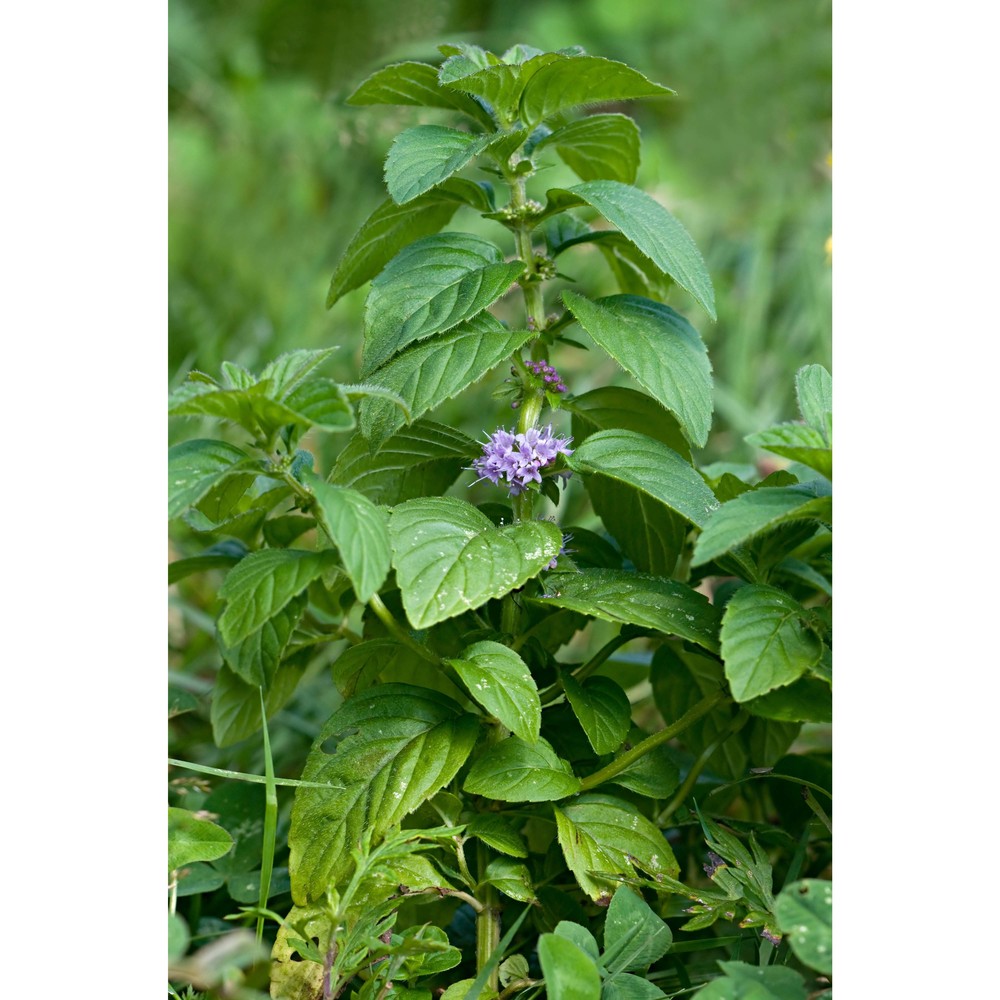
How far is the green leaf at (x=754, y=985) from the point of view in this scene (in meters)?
0.56

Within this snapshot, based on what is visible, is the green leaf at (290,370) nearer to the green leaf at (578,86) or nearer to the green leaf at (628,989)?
the green leaf at (578,86)

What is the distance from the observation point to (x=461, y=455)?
791 millimetres

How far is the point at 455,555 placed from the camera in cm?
64

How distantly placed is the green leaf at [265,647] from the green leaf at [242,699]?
0.08 metres

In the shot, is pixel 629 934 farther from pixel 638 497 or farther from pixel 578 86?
pixel 578 86

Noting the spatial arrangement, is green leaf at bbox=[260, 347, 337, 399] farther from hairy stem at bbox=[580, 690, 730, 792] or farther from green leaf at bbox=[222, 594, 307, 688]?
hairy stem at bbox=[580, 690, 730, 792]

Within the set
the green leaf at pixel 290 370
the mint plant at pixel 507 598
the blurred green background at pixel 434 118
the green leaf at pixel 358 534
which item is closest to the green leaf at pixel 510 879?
the mint plant at pixel 507 598

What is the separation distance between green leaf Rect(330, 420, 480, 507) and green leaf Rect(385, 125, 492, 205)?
18 centimetres

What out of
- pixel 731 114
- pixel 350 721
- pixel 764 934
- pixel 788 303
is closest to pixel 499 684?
pixel 350 721

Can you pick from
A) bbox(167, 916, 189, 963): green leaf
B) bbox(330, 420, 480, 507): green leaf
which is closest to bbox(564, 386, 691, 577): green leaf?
bbox(330, 420, 480, 507): green leaf

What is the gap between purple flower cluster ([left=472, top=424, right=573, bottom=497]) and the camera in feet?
2.33

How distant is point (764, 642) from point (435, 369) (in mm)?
275
